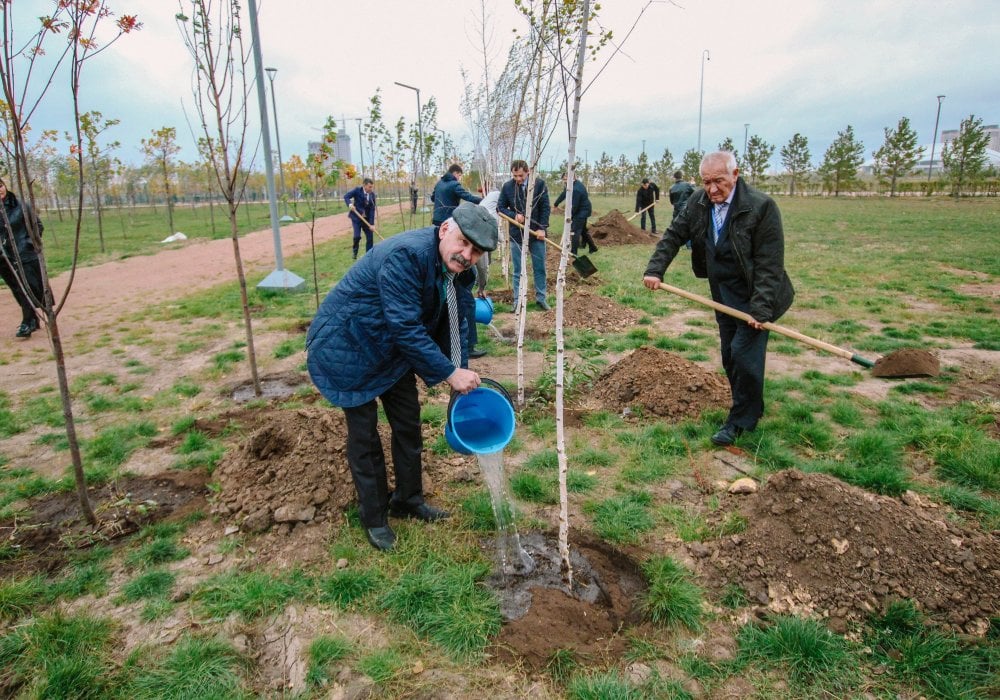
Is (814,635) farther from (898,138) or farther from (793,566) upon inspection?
(898,138)

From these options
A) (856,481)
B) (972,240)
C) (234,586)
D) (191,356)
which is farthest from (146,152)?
(972,240)

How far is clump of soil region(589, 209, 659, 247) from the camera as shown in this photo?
15750 mm

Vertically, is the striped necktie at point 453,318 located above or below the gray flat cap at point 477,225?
below

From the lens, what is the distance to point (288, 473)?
3.52 metres

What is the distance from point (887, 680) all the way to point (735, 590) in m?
0.65

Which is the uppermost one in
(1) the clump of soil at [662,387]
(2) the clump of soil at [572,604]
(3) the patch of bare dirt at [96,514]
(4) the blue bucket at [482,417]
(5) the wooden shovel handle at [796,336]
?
(5) the wooden shovel handle at [796,336]

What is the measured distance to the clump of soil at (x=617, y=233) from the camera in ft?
51.7

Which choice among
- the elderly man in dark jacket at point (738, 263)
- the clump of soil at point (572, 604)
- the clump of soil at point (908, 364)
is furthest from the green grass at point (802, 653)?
the clump of soil at point (908, 364)

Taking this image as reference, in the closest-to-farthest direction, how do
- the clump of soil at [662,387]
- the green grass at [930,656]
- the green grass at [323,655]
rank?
the green grass at [930,656] → the green grass at [323,655] → the clump of soil at [662,387]

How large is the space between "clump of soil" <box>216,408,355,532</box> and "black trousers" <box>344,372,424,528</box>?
366 millimetres

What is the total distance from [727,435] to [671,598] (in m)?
1.80

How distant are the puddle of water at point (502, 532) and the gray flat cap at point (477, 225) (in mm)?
1073

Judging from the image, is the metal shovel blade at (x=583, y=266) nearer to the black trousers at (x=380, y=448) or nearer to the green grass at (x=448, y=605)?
the black trousers at (x=380, y=448)

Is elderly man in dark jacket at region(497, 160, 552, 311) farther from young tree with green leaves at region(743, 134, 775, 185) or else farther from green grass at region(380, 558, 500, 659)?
young tree with green leaves at region(743, 134, 775, 185)
